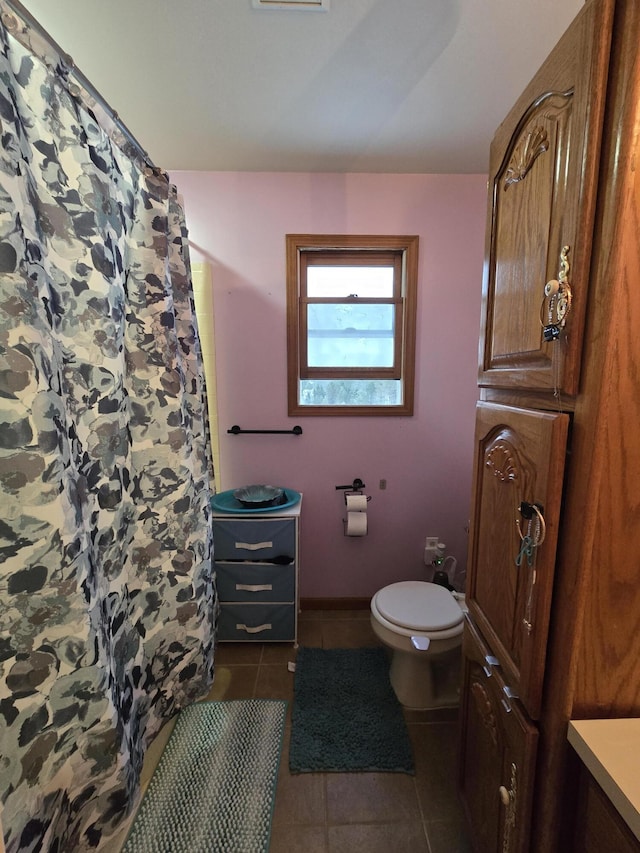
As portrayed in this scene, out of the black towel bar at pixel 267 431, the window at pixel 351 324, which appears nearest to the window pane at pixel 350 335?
the window at pixel 351 324

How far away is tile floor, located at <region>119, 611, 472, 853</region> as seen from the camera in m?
1.15

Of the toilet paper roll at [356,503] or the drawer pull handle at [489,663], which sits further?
the toilet paper roll at [356,503]

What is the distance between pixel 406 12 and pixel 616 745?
182 centimetres

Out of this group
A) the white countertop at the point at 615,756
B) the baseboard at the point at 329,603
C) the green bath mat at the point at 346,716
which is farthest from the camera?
the baseboard at the point at 329,603

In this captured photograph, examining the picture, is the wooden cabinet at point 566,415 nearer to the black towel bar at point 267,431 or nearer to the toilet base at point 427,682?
the toilet base at point 427,682

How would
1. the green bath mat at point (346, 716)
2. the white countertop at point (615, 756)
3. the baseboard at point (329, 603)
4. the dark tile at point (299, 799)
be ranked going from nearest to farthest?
1. the white countertop at point (615, 756)
2. the dark tile at point (299, 799)
3. the green bath mat at point (346, 716)
4. the baseboard at point (329, 603)

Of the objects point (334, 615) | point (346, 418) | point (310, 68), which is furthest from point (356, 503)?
point (310, 68)

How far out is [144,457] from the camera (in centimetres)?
132

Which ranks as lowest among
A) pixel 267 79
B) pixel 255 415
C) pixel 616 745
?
pixel 616 745

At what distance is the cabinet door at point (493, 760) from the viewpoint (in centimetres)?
72

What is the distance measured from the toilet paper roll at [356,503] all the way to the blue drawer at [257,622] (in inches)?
23.1

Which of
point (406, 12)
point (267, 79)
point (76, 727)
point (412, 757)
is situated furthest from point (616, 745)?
point (267, 79)

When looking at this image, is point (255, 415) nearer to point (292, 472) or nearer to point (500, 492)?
point (292, 472)

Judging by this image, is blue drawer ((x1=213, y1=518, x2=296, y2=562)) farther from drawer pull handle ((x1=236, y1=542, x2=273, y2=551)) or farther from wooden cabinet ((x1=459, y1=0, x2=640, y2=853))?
wooden cabinet ((x1=459, y1=0, x2=640, y2=853))
